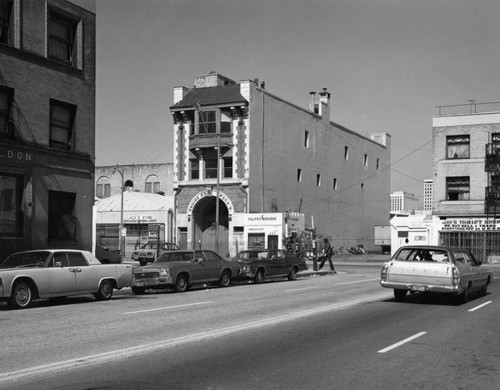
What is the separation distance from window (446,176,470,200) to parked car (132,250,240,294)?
31965 millimetres

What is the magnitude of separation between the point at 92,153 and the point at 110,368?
65.0ft

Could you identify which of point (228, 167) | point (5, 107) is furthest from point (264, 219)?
point (5, 107)

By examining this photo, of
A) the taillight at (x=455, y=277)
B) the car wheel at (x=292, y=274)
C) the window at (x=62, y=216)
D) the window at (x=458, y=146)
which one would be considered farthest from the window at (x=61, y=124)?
the window at (x=458, y=146)

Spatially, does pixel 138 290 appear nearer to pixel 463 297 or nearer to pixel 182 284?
pixel 182 284

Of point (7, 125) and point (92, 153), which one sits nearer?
point (7, 125)

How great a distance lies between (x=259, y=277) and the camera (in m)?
27.2

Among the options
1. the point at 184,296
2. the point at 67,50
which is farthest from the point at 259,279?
the point at 67,50

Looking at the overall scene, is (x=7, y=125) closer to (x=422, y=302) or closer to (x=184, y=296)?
(x=184, y=296)

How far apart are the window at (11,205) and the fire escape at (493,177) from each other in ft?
122

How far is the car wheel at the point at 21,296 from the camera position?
1653 centimetres

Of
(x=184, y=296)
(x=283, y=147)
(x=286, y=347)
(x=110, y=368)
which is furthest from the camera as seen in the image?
(x=283, y=147)

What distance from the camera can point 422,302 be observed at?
1759 cm

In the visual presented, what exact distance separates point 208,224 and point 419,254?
37029mm

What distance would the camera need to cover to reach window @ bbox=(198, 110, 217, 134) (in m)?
52.0
